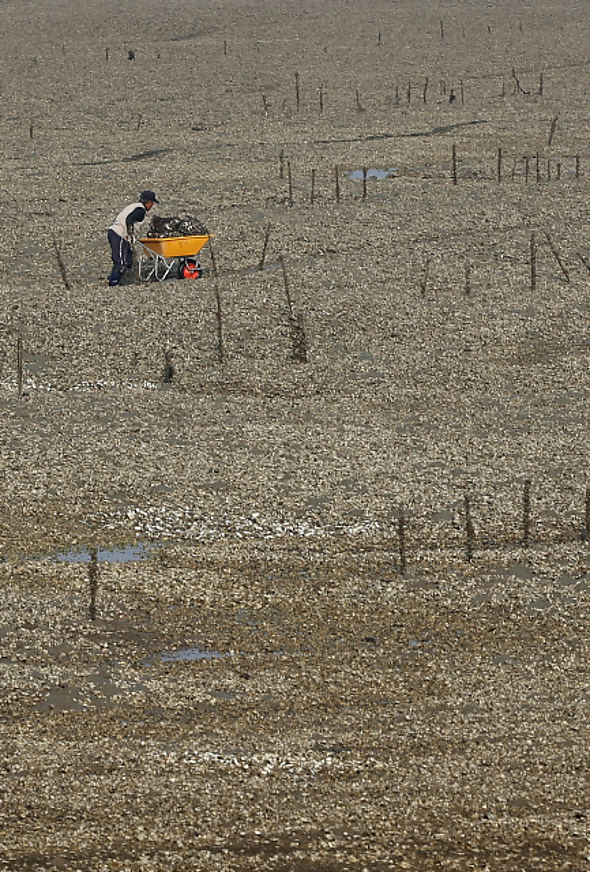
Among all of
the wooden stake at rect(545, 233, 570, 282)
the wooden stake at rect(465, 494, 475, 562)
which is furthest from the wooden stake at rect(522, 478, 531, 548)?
the wooden stake at rect(545, 233, 570, 282)

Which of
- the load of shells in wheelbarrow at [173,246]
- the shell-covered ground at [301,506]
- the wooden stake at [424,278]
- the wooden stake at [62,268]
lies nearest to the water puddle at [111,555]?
the shell-covered ground at [301,506]

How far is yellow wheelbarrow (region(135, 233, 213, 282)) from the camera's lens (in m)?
24.2

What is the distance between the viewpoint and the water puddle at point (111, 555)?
14.9 metres

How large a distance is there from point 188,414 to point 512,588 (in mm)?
6478

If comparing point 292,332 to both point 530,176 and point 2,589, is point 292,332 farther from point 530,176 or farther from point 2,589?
point 530,176

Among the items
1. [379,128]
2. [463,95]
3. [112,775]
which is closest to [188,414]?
[112,775]

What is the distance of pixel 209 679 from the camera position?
1247 cm

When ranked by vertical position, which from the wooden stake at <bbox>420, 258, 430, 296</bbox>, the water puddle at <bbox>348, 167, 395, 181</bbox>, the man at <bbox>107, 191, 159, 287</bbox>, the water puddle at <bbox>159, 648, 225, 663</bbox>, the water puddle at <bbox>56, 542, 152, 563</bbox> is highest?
the man at <bbox>107, 191, 159, 287</bbox>

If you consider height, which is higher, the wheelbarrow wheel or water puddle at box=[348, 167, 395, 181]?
water puddle at box=[348, 167, 395, 181]

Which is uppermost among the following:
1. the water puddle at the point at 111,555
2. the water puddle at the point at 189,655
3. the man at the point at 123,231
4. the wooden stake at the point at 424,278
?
the man at the point at 123,231

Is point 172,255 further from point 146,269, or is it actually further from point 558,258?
point 558,258

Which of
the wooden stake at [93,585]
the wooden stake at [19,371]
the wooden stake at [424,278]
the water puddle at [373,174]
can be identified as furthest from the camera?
the water puddle at [373,174]

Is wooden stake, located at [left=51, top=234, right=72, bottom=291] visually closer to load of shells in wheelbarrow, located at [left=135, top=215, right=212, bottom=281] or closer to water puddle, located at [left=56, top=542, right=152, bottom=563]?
load of shells in wheelbarrow, located at [left=135, top=215, right=212, bottom=281]

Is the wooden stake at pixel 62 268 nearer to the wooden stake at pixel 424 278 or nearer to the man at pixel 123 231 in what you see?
the man at pixel 123 231
